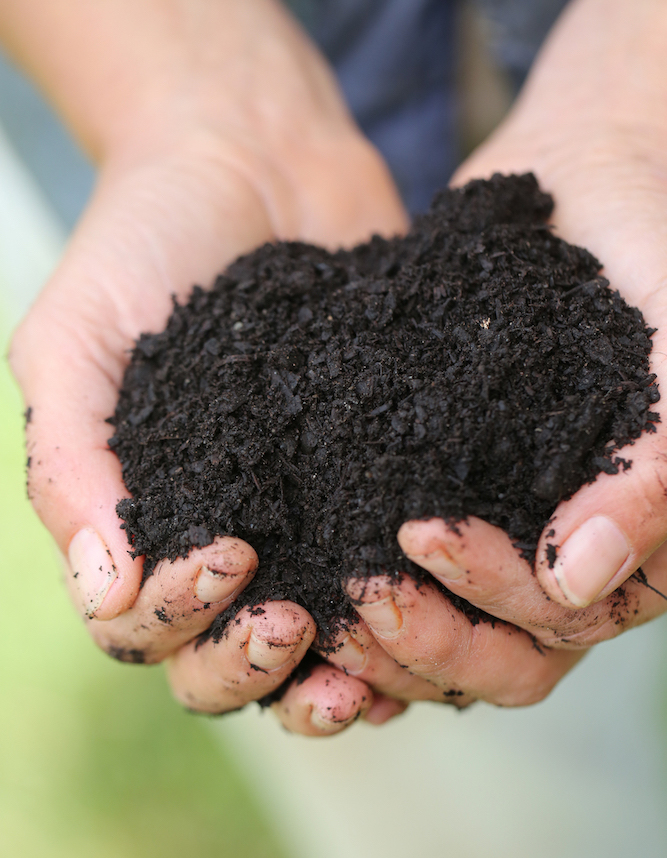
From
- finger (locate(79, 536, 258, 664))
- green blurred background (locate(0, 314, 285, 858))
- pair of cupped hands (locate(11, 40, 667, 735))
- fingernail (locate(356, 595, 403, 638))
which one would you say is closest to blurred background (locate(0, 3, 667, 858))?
green blurred background (locate(0, 314, 285, 858))

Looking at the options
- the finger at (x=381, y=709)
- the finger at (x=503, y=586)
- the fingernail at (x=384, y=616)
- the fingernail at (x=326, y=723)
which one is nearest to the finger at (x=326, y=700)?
the fingernail at (x=326, y=723)

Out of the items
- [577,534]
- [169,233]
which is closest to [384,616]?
[577,534]

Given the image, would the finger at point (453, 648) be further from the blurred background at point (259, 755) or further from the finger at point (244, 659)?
the blurred background at point (259, 755)

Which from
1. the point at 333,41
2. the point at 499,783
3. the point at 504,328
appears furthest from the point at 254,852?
the point at 333,41

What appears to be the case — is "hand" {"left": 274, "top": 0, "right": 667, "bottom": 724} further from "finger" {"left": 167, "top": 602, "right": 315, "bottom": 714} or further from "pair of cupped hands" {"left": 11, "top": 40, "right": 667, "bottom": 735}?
"finger" {"left": 167, "top": 602, "right": 315, "bottom": 714}

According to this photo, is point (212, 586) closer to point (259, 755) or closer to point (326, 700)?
point (326, 700)
